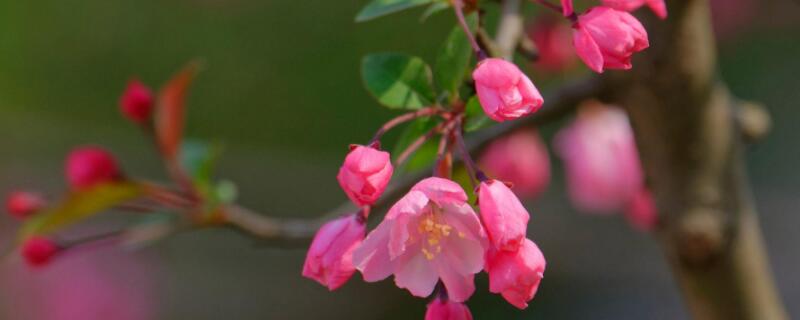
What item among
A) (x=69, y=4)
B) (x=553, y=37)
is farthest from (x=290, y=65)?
(x=553, y=37)

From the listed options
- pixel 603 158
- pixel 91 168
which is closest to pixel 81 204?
pixel 91 168


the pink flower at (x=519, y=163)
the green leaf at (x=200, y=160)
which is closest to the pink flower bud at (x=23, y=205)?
the green leaf at (x=200, y=160)

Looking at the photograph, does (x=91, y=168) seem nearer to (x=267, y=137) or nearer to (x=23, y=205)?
(x=23, y=205)

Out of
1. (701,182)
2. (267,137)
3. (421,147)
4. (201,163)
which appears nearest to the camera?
(421,147)

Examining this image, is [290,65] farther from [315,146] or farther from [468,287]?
[468,287]

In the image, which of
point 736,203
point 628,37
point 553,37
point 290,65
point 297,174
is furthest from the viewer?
point 297,174

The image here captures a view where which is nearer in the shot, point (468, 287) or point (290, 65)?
point (468, 287)
